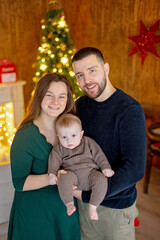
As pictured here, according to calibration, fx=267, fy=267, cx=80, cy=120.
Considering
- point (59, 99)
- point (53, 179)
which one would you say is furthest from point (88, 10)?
point (53, 179)

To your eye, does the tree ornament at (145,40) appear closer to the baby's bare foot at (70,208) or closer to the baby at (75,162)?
the baby at (75,162)

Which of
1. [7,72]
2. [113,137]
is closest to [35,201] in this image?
[113,137]

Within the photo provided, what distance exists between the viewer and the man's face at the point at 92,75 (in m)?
1.58

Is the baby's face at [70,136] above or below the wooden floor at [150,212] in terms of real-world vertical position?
above

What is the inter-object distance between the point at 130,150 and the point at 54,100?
0.56 meters

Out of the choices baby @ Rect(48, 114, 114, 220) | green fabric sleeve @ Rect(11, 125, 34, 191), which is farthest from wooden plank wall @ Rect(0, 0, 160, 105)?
green fabric sleeve @ Rect(11, 125, 34, 191)

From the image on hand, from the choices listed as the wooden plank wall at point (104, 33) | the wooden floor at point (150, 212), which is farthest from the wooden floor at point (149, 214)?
the wooden plank wall at point (104, 33)

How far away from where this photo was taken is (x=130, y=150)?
142 centimetres

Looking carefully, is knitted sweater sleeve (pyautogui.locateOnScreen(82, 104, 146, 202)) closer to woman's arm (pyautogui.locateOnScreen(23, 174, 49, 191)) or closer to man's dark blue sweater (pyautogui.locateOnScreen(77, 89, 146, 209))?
man's dark blue sweater (pyautogui.locateOnScreen(77, 89, 146, 209))

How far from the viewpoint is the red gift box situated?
3832 millimetres

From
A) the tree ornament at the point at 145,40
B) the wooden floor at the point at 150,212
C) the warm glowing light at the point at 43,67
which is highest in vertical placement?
the tree ornament at the point at 145,40

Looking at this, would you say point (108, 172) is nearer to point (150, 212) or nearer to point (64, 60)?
point (150, 212)

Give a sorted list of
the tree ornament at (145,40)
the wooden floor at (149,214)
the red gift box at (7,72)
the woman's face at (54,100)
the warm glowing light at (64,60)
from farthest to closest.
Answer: the red gift box at (7,72), the warm glowing light at (64,60), the tree ornament at (145,40), the wooden floor at (149,214), the woman's face at (54,100)

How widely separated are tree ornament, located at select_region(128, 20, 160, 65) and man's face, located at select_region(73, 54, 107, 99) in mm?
2306
